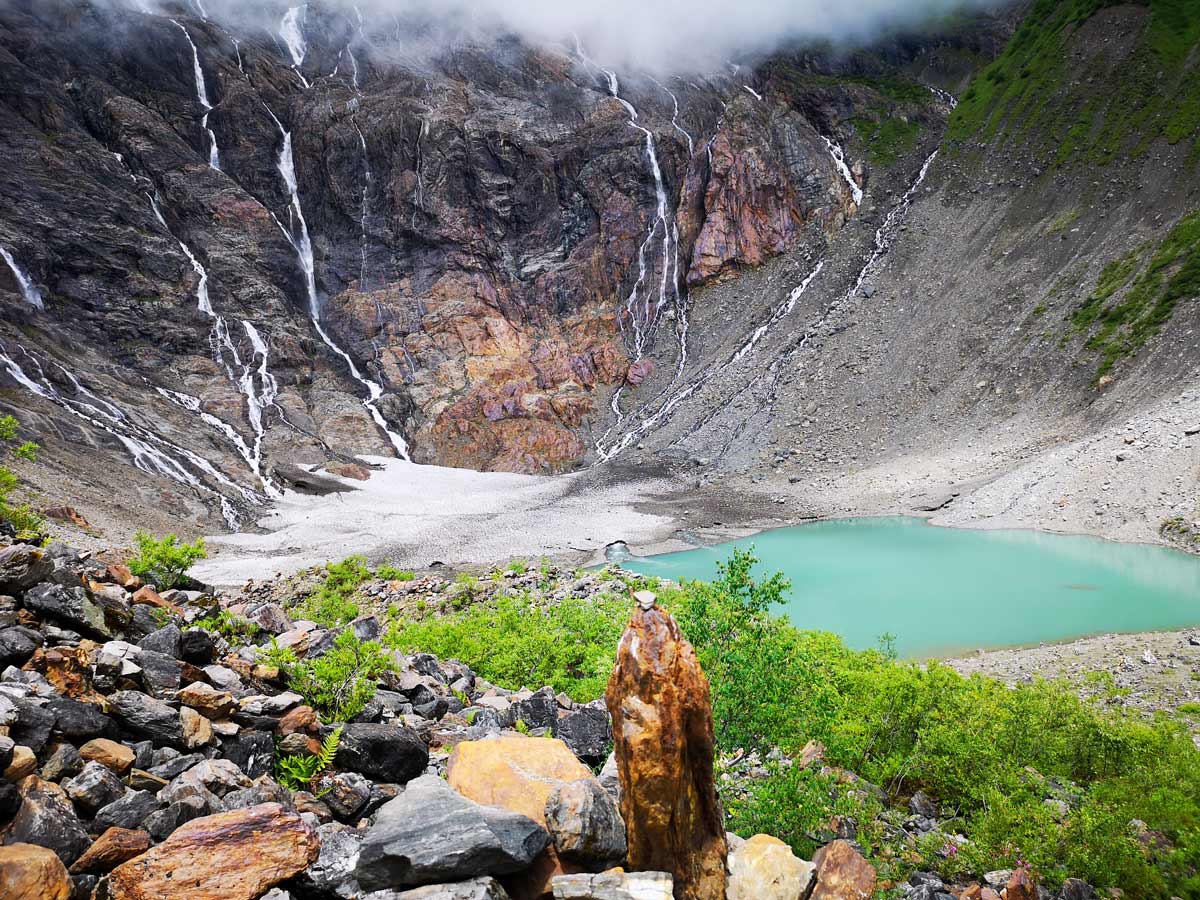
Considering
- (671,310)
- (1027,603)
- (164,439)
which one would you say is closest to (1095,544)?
(1027,603)

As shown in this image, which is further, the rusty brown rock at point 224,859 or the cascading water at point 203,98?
the cascading water at point 203,98

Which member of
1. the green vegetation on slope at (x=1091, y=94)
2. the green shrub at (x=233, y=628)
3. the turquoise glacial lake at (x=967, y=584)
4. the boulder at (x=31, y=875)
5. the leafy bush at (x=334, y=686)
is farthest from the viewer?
the green vegetation on slope at (x=1091, y=94)

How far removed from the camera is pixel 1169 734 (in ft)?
26.2

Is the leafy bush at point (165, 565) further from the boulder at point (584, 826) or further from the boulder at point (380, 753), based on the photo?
the boulder at point (584, 826)

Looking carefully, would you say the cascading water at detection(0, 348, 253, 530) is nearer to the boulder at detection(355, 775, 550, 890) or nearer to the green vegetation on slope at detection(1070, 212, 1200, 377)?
the boulder at detection(355, 775, 550, 890)

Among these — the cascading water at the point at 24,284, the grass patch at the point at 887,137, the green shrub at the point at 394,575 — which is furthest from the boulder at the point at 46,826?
the grass patch at the point at 887,137

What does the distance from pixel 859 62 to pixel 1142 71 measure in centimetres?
3964

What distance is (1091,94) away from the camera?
5622cm

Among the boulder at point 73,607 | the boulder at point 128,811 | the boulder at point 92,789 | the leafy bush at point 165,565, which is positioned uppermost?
the leafy bush at point 165,565

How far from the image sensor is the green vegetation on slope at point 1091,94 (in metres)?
50.0

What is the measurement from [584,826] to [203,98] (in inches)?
3415

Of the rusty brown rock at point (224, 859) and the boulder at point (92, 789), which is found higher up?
the boulder at point (92, 789)

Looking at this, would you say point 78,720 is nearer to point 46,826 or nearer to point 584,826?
point 46,826

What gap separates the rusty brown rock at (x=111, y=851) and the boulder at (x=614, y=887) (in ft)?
8.22
